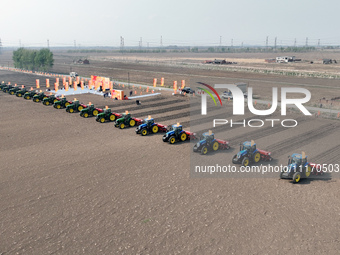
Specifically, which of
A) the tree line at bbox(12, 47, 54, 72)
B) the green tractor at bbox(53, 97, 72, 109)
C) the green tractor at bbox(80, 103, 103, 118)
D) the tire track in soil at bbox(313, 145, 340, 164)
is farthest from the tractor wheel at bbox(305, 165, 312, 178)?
the tree line at bbox(12, 47, 54, 72)

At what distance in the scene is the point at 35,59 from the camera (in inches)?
2963

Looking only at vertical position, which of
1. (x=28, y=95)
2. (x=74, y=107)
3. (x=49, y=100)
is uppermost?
(x=28, y=95)

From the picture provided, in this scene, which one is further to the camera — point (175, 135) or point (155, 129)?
point (155, 129)

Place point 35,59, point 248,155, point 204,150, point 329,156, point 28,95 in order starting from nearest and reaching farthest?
point 248,155 < point 329,156 < point 204,150 < point 28,95 < point 35,59

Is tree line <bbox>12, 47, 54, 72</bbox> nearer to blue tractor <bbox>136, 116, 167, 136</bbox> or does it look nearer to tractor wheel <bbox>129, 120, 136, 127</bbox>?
tractor wheel <bbox>129, 120, 136, 127</bbox>

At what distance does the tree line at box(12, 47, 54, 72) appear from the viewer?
2948 inches

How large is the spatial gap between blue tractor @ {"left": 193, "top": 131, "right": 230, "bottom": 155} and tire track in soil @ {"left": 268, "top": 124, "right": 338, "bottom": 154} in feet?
11.0

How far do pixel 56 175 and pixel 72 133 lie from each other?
27.7 ft

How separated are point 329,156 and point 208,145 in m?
7.79

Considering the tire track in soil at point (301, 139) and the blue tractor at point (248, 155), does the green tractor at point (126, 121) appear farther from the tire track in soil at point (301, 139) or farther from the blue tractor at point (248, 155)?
the tire track in soil at point (301, 139)

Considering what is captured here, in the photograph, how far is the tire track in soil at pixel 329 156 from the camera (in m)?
18.5

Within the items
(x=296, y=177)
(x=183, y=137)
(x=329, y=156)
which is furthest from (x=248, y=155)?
(x=183, y=137)

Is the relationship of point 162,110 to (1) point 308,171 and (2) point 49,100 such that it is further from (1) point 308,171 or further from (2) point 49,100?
(1) point 308,171

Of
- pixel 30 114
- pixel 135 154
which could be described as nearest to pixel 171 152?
pixel 135 154
